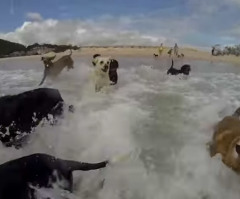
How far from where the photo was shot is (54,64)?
2.11 meters

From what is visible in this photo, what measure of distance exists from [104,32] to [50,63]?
0.25 metres

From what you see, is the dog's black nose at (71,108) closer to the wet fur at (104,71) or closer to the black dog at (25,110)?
the black dog at (25,110)

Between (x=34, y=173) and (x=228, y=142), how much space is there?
28.7 inches

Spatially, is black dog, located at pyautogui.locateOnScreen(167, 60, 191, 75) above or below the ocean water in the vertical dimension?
above

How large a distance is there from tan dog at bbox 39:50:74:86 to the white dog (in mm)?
98

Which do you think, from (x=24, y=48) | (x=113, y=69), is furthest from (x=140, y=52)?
(x=24, y=48)

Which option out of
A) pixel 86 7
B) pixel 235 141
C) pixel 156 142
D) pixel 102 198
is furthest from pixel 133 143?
pixel 86 7

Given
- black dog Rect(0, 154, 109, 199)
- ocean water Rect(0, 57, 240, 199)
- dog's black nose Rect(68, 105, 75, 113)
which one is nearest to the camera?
black dog Rect(0, 154, 109, 199)

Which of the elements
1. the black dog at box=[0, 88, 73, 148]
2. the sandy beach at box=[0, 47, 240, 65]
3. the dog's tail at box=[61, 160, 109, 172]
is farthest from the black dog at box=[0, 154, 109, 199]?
the sandy beach at box=[0, 47, 240, 65]

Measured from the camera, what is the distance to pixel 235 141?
1958 mm

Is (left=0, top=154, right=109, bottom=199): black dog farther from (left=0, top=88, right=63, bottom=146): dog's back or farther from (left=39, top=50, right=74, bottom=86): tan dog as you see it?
(left=39, top=50, right=74, bottom=86): tan dog

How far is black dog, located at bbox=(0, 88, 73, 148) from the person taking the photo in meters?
2.00

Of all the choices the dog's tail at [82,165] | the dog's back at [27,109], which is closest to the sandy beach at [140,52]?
the dog's back at [27,109]

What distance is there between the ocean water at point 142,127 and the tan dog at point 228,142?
28 millimetres
